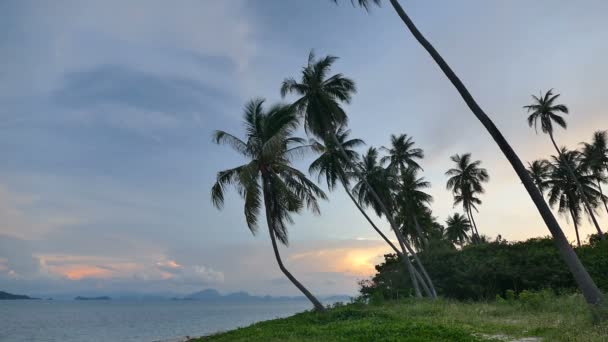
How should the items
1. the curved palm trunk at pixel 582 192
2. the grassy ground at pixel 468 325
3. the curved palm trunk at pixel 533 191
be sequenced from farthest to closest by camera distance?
the curved palm trunk at pixel 582 192 → the curved palm trunk at pixel 533 191 → the grassy ground at pixel 468 325

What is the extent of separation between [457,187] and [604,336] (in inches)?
1350

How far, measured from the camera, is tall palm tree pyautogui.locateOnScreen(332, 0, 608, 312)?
10.5 metres

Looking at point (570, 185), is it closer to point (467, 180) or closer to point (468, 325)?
point (467, 180)

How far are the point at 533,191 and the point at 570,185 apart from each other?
100.0 feet

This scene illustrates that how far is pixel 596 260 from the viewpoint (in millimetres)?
22672

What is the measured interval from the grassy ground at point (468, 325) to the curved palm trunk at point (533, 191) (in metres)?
0.74

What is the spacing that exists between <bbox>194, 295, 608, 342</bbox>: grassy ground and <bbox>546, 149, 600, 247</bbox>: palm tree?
76.1ft

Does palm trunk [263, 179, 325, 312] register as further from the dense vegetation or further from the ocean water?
the ocean water

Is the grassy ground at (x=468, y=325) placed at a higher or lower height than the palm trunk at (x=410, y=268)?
lower

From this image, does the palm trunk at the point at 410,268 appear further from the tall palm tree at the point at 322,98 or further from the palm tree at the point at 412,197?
the palm tree at the point at 412,197

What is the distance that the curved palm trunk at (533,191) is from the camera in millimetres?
10500

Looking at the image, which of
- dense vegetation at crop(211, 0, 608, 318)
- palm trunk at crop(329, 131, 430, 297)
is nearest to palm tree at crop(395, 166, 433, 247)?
dense vegetation at crop(211, 0, 608, 318)

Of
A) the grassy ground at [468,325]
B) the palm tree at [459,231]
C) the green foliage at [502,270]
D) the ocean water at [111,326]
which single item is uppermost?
the palm tree at [459,231]

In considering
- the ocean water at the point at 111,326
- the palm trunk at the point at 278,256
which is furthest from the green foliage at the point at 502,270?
the ocean water at the point at 111,326
